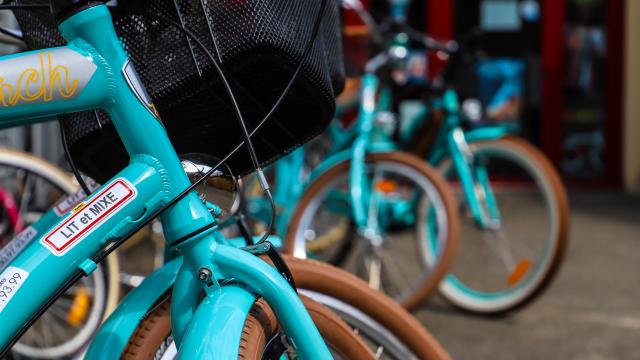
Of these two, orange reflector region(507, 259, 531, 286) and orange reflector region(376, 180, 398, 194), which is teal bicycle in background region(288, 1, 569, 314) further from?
orange reflector region(376, 180, 398, 194)

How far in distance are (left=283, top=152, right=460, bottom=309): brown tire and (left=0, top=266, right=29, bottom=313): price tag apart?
1964 mm

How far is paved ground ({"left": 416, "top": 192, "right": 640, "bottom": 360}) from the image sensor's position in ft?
10.2

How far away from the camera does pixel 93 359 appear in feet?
4.23

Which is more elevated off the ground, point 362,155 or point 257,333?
point 257,333

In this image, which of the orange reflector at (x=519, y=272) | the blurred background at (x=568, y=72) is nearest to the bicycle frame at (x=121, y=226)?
the orange reflector at (x=519, y=272)

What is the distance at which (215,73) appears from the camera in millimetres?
1286

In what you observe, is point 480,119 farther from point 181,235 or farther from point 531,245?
point 181,235

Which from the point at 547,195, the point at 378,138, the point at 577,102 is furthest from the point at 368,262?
the point at 577,102

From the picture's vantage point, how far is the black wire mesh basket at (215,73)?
127cm

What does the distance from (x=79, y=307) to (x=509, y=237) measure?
6.13 ft

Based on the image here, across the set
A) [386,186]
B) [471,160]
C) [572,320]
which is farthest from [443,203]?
[572,320]

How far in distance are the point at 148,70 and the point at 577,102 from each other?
21.9 ft

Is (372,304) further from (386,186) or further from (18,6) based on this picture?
(386,186)

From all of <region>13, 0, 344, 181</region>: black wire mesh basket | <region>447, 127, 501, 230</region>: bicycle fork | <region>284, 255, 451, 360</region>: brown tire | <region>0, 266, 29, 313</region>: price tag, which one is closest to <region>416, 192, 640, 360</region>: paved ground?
<region>447, 127, 501, 230</region>: bicycle fork
